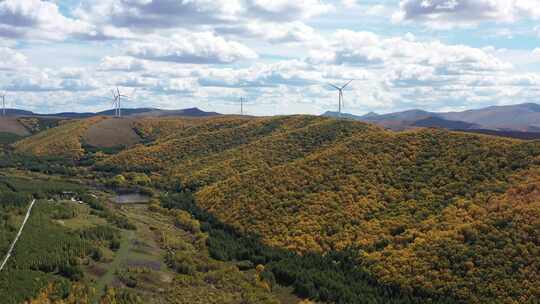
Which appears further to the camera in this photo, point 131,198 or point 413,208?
point 131,198

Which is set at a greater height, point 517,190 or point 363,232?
point 517,190

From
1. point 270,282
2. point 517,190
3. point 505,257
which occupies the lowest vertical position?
point 270,282

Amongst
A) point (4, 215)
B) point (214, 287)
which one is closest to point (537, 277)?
point (214, 287)

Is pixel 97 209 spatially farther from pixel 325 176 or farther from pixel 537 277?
pixel 537 277

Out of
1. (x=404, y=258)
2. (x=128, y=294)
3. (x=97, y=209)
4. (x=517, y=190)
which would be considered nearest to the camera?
(x=128, y=294)

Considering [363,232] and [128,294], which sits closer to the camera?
[128,294]

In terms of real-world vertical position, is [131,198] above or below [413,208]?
below
